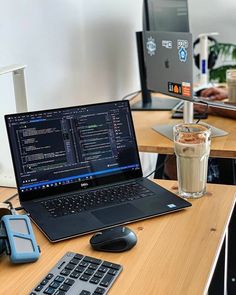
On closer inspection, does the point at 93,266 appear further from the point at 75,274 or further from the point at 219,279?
the point at 219,279

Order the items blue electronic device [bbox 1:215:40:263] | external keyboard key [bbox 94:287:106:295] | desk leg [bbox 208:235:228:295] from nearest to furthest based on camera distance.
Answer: external keyboard key [bbox 94:287:106:295], blue electronic device [bbox 1:215:40:263], desk leg [bbox 208:235:228:295]

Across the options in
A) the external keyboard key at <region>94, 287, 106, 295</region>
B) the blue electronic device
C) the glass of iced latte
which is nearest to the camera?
the external keyboard key at <region>94, 287, 106, 295</region>

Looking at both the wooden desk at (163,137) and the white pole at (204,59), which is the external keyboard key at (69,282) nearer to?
the wooden desk at (163,137)

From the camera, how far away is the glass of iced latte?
4.22 feet

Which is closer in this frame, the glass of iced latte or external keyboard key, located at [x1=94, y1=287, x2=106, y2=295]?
external keyboard key, located at [x1=94, y1=287, x2=106, y2=295]

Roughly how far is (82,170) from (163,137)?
60 cm

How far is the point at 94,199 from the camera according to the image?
1.27m

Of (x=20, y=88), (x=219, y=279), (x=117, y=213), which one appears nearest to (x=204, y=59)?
(x=219, y=279)

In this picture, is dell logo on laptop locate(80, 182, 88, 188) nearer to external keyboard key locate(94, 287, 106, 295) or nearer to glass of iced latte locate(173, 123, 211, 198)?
glass of iced latte locate(173, 123, 211, 198)

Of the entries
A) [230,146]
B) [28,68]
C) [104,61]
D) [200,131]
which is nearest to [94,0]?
[104,61]

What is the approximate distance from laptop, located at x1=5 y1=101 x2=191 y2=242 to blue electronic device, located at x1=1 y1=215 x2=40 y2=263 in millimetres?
58

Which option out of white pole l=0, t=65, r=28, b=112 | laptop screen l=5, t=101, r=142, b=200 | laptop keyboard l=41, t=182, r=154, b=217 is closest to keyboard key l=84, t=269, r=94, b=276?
laptop keyboard l=41, t=182, r=154, b=217

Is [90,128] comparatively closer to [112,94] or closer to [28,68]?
[28,68]

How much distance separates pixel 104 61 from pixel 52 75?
55 cm
